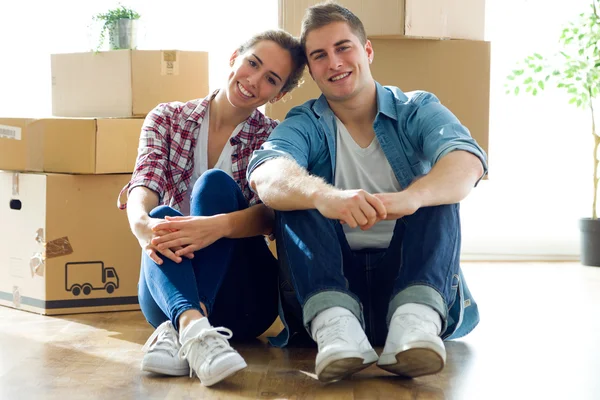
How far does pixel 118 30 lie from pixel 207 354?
1.24m

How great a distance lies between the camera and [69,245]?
228cm

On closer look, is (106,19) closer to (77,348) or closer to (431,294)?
(77,348)

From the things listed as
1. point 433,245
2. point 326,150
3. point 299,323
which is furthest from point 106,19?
point 433,245

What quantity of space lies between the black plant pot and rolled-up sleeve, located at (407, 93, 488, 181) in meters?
1.82

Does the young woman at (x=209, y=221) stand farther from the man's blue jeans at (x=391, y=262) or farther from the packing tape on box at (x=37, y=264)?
the packing tape on box at (x=37, y=264)

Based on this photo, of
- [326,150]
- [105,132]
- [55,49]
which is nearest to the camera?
[326,150]

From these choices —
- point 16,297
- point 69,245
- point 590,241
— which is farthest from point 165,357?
point 590,241

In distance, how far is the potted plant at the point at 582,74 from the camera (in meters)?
3.32

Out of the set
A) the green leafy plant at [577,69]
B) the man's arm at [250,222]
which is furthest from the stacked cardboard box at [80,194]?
the green leafy plant at [577,69]

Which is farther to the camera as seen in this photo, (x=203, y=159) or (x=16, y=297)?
(x=16, y=297)

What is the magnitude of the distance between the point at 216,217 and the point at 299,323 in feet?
1.07

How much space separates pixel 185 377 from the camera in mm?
1577

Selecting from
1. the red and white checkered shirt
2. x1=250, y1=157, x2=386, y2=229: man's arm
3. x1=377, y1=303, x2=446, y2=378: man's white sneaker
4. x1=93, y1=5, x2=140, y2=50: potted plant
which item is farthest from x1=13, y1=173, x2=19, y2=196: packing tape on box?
x1=377, y1=303, x2=446, y2=378: man's white sneaker

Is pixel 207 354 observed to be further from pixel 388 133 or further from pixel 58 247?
pixel 58 247
